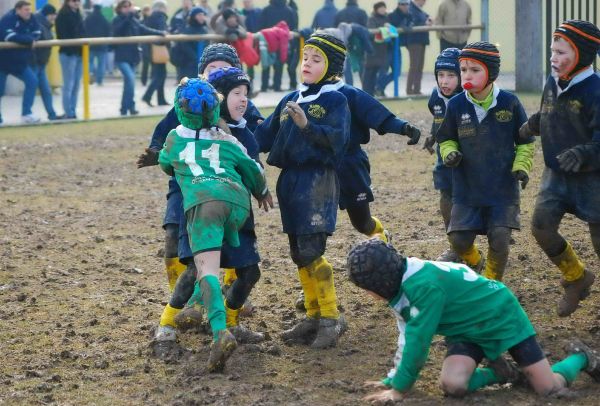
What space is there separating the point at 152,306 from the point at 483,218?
2170mm

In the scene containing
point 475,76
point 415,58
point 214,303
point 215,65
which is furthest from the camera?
point 415,58

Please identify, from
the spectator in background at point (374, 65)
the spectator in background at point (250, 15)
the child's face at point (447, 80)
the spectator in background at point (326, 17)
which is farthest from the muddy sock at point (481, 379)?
the spectator in background at point (250, 15)

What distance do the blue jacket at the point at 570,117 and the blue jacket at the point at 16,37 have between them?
12660mm

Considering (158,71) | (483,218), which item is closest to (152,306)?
(483,218)

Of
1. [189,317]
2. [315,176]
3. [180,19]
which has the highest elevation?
[180,19]

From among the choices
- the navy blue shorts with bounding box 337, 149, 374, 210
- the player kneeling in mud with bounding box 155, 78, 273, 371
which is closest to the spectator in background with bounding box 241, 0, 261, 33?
the navy blue shorts with bounding box 337, 149, 374, 210

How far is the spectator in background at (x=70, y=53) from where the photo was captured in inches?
741

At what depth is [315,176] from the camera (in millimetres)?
6555

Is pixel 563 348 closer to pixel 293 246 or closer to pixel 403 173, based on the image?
pixel 293 246

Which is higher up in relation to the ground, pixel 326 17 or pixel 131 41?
pixel 326 17

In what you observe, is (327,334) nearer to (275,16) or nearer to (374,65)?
(374,65)

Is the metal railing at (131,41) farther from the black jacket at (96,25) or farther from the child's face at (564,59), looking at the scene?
the child's face at (564,59)

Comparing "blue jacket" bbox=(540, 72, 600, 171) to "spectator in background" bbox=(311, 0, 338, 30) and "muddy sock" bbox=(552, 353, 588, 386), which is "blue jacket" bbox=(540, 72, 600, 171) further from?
"spectator in background" bbox=(311, 0, 338, 30)

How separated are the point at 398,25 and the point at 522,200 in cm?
1174
